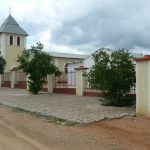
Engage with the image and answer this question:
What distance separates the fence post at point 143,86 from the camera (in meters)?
13.5

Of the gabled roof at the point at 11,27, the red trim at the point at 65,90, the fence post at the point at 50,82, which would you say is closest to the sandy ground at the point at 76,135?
the red trim at the point at 65,90

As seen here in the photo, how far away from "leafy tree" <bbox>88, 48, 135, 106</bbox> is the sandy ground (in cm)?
361

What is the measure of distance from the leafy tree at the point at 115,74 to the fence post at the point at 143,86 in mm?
2471

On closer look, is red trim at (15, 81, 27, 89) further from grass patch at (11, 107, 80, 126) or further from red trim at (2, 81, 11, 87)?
grass patch at (11, 107, 80, 126)

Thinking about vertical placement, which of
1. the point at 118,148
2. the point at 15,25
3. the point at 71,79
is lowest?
the point at 118,148

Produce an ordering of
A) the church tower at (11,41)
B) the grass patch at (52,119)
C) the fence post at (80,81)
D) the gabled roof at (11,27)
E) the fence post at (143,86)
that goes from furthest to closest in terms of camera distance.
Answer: the gabled roof at (11,27)
the church tower at (11,41)
the fence post at (80,81)
the fence post at (143,86)
the grass patch at (52,119)

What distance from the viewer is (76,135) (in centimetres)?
1077

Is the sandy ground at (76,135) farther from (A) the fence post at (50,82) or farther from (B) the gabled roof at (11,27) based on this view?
(B) the gabled roof at (11,27)

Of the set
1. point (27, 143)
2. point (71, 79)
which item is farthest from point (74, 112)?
point (71, 79)

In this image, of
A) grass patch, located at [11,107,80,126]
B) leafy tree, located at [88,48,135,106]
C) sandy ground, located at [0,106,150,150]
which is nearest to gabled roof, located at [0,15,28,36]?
leafy tree, located at [88,48,135,106]

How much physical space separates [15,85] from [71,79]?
16903mm

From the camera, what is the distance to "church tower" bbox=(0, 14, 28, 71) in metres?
58.3

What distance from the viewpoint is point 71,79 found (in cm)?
2636

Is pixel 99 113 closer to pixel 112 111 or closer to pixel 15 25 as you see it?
pixel 112 111
